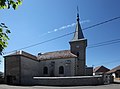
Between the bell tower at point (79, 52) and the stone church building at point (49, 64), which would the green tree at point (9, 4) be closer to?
the stone church building at point (49, 64)

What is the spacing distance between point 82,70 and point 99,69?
3526 cm

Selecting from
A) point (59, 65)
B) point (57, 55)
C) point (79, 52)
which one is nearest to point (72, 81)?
point (59, 65)

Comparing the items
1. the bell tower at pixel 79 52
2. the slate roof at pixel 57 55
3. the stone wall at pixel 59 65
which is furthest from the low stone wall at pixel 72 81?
the bell tower at pixel 79 52

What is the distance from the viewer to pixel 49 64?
46.4 m

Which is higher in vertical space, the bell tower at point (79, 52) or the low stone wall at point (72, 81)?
the bell tower at point (79, 52)

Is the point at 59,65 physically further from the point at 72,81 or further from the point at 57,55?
the point at 72,81

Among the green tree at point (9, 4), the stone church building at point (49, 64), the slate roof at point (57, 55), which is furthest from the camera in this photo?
the slate roof at point (57, 55)

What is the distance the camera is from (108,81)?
33.2 meters

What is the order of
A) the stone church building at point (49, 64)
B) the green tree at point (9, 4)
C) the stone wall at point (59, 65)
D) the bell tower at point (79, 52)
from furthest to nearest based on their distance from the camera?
the bell tower at point (79, 52), the stone wall at point (59, 65), the stone church building at point (49, 64), the green tree at point (9, 4)

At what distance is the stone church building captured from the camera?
1518 inches

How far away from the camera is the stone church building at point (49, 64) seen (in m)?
38.6

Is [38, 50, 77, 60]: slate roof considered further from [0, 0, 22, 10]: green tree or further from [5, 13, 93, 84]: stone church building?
[0, 0, 22, 10]: green tree

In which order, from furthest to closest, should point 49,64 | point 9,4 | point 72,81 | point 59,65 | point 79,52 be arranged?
point 49,64, point 79,52, point 59,65, point 72,81, point 9,4

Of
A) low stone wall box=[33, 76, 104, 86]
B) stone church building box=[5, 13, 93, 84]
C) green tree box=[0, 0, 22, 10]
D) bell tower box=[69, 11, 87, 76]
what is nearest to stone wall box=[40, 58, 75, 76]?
stone church building box=[5, 13, 93, 84]
